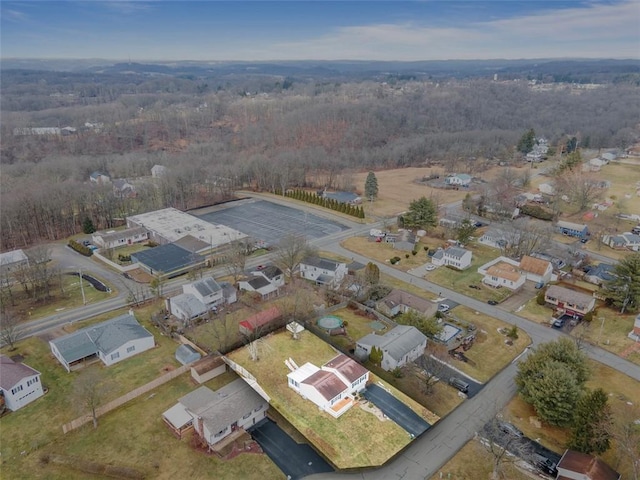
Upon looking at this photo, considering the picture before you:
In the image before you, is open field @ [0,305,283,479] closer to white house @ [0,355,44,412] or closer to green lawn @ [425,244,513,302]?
white house @ [0,355,44,412]

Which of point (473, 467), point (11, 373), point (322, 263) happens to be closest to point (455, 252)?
point (322, 263)

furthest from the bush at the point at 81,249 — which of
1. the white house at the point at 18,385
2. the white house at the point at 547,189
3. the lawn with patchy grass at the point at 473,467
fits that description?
the white house at the point at 547,189

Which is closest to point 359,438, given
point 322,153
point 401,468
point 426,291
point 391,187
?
point 401,468

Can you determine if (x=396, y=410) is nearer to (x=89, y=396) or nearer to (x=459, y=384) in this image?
(x=459, y=384)

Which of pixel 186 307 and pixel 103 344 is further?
pixel 186 307

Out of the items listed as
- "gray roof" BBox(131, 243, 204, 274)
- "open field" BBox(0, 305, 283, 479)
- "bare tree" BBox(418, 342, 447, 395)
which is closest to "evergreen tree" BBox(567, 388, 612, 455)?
"bare tree" BBox(418, 342, 447, 395)
